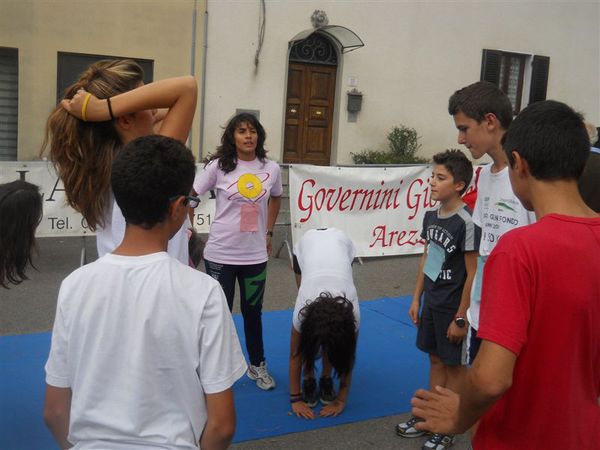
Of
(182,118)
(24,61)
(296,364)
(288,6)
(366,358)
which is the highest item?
(288,6)

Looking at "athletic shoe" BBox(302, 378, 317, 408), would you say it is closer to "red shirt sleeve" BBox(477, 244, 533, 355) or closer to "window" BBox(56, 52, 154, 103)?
"red shirt sleeve" BBox(477, 244, 533, 355)

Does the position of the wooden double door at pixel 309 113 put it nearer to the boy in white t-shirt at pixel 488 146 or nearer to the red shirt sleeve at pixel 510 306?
the boy in white t-shirt at pixel 488 146

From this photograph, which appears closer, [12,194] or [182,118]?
[182,118]

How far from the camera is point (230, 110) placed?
13.0 meters

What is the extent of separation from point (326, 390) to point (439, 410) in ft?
7.93

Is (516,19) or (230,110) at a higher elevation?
(516,19)

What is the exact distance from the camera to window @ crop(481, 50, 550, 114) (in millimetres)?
16297

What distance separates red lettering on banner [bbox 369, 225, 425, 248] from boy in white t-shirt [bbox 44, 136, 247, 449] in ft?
22.3

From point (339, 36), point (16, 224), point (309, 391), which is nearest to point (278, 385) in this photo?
point (309, 391)

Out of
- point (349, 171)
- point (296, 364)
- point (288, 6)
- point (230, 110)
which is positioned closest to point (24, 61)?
point (230, 110)

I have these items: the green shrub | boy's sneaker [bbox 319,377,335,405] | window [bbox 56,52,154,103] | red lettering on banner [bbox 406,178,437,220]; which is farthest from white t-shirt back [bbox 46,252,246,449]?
the green shrub

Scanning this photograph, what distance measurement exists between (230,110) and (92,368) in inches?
458

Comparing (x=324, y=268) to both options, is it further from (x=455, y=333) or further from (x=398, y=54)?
(x=398, y=54)

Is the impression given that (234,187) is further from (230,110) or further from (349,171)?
(230,110)
